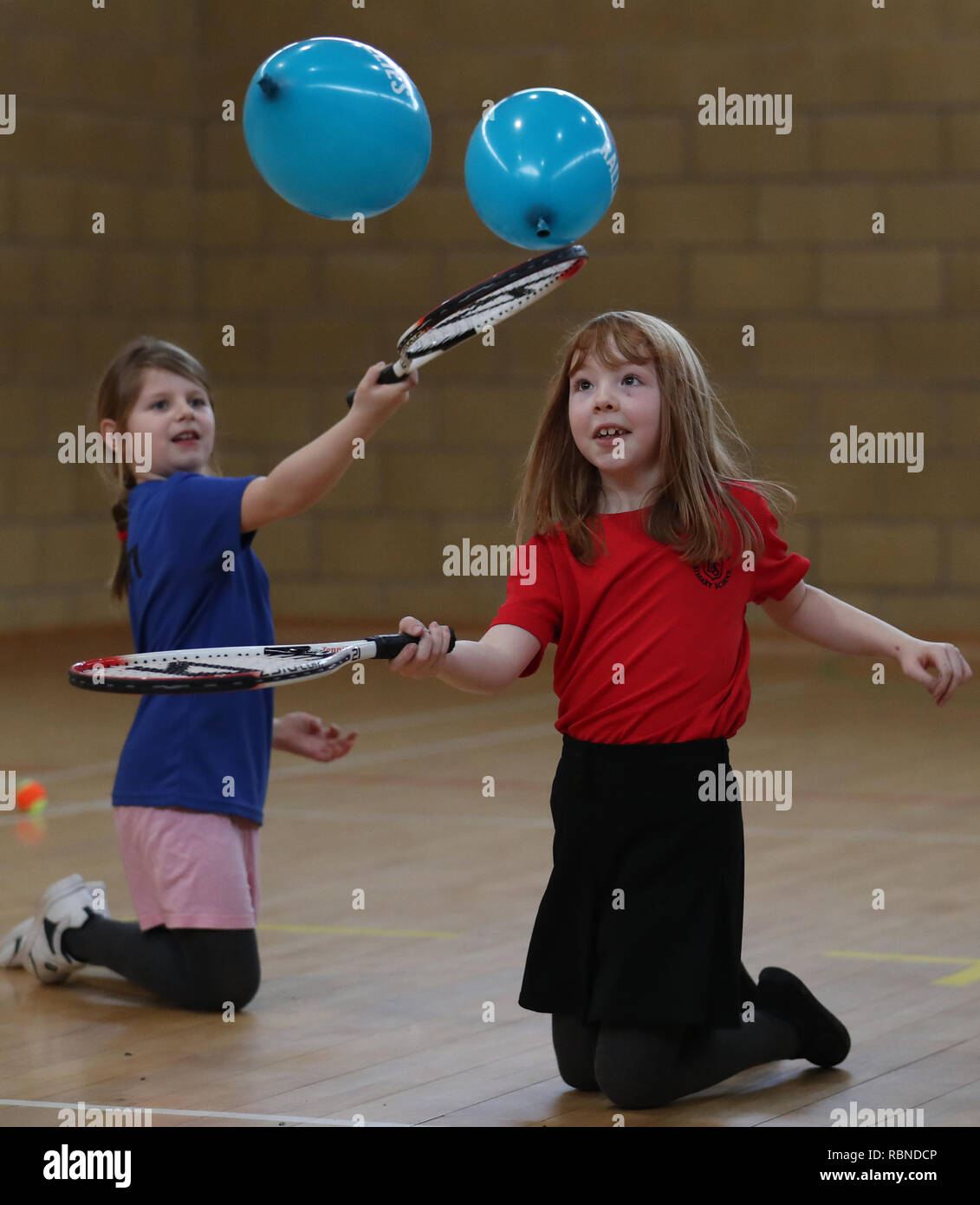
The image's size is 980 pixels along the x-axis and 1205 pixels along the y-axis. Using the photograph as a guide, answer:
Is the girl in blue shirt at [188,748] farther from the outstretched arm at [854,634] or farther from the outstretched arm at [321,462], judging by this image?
the outstretched arm at [854,634]

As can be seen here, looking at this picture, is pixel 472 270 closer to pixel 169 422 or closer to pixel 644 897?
pixel 169 422

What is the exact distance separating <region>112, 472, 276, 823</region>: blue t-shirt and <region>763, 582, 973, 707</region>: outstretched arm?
1.10 metres

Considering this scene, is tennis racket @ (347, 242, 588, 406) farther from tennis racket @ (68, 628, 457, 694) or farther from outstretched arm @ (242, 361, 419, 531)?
tennis racket @ (68, 628, 457, 694)

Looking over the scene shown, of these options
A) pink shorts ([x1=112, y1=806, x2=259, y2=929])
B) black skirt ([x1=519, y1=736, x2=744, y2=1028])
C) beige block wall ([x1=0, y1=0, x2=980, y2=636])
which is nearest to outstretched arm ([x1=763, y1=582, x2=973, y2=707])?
black skirt ([x1=519, y1=736, x2=744, y2=1028])

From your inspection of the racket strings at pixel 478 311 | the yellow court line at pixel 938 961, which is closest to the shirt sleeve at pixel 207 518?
the racket strings at pixel 478 311

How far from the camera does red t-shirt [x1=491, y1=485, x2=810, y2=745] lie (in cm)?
320

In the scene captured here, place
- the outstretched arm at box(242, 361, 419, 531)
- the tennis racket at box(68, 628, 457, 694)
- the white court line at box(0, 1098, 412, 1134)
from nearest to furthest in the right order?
the tennis racket at box(68, 628, 457, 694), the white court line at box(0, 1098, 412, 1134), the outstretched arm at box(242, 361, 419, 531)

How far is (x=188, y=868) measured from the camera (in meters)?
3.88

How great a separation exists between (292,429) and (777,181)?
326 centimetres

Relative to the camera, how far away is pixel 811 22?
10797 millimetres

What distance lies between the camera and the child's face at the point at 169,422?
409 cm

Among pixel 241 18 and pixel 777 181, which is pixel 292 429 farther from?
pixel 777 181

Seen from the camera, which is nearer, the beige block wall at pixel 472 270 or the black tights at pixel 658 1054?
the black tights at pixel 658 1054

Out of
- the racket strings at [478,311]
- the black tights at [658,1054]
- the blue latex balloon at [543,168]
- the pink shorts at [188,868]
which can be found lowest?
the black tights at [658,1054]
